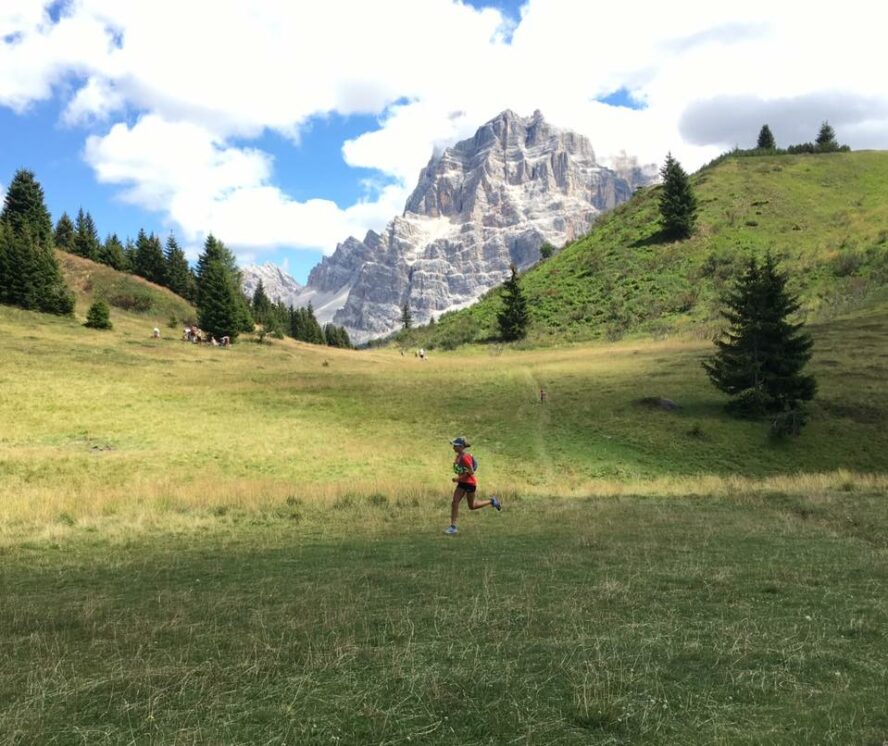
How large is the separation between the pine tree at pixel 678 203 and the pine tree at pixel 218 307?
71939 mm

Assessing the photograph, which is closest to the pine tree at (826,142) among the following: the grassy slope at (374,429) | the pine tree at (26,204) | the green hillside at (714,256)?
the green hillside at (714,256)

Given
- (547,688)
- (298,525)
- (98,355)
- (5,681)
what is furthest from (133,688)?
(98,355)

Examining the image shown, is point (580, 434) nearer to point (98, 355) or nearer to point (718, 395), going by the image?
point (718, 395)

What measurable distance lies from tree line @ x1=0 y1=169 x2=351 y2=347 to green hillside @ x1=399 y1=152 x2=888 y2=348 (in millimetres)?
32999

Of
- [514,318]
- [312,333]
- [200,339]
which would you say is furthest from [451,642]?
[312,333]

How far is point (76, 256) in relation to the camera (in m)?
109

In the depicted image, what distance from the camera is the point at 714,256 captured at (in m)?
91.4

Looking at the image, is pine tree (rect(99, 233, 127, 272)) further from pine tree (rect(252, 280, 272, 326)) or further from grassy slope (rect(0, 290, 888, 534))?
grassy slope (rect(0, 290, 888, 534))

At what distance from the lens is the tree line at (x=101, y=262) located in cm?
7631

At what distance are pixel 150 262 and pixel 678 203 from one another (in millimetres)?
104627

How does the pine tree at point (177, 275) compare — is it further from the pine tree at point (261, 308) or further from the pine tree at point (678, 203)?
the pine tree at point (678, 203)

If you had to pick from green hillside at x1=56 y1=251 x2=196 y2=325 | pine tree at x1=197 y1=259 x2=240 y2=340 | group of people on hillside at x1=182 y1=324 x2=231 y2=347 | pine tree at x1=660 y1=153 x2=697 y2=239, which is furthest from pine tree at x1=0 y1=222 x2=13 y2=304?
pine tree at x1=660 y1=153 x2=697 y2=239

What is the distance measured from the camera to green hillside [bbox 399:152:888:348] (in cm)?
7919

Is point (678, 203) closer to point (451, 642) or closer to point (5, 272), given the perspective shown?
point (5, 272)
